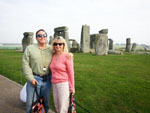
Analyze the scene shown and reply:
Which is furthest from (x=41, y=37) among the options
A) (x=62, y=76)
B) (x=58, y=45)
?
(x=62, y=76)

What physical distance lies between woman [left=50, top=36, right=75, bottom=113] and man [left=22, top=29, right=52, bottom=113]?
120 mm

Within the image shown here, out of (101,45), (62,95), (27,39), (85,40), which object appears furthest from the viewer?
(85,40)

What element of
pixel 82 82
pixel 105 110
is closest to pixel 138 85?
pixel 82 82

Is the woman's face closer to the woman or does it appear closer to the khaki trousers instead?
the woman

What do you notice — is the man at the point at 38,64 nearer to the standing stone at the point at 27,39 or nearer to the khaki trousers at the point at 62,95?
the khaki trousers at the point at 62,95

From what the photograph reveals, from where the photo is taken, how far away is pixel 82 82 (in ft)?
16.2

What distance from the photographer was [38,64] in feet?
6.86

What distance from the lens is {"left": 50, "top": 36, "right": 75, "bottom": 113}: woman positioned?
2.05 metres

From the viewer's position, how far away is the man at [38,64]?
2088 millimetres

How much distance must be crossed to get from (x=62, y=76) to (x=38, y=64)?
15.9 inches

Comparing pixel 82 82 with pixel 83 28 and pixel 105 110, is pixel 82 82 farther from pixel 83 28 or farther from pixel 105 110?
A: pixel 83 28

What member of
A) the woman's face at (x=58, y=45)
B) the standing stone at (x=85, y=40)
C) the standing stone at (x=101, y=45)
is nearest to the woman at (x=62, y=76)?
the woman's face at (x=58, y=45)

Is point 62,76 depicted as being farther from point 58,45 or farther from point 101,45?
point 101,45

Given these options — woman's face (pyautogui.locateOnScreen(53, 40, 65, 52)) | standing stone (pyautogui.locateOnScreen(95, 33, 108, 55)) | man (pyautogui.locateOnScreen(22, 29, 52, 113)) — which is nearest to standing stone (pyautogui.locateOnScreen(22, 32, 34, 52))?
standing stone (pyautogui.locateOnScreen(95, 33, 108, 55))
